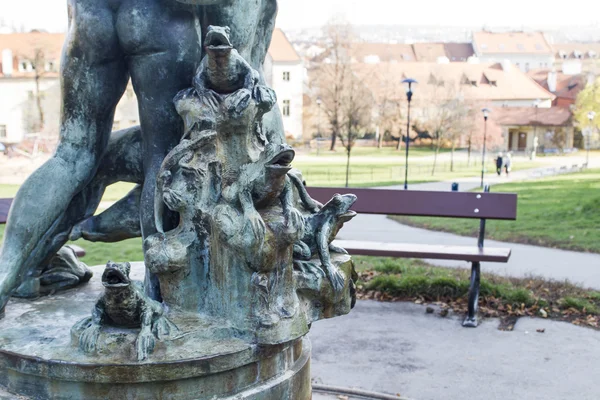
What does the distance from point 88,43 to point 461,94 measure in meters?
51.8

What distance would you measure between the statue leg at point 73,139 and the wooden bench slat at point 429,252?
3.85 meters

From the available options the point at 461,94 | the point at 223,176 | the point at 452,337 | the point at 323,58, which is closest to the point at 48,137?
the point at 323,58

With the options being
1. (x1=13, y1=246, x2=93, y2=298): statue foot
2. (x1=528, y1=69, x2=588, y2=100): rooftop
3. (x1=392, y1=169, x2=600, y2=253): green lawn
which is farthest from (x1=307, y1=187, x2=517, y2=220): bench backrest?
(x1=528, y1=69, x2=588, y2=100): rooftop

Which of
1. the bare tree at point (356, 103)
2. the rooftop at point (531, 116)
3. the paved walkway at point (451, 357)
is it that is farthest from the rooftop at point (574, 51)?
the paved walkway at point (451, 357)

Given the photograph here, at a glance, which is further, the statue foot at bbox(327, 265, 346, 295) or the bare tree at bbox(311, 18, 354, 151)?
the bare tree at bbox(311, 18, 354, 151)

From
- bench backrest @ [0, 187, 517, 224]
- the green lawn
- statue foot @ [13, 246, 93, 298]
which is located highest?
statue foot @ [13, 246, 93, 298]

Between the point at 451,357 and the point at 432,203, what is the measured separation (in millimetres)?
2139

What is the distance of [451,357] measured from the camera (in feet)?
19.5

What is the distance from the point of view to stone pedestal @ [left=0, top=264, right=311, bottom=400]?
113 inches

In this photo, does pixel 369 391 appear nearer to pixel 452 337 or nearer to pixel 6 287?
pixel 452 337

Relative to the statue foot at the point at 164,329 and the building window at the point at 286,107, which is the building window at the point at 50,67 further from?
the statue foot at the point at 164,329

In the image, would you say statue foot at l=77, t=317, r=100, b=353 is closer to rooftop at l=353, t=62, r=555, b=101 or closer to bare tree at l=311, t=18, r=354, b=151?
bare tree at l=311, t=18, r=354, b=151

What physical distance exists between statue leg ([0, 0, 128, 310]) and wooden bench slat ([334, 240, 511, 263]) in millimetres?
3847

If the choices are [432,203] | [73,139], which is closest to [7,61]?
[432,203]
